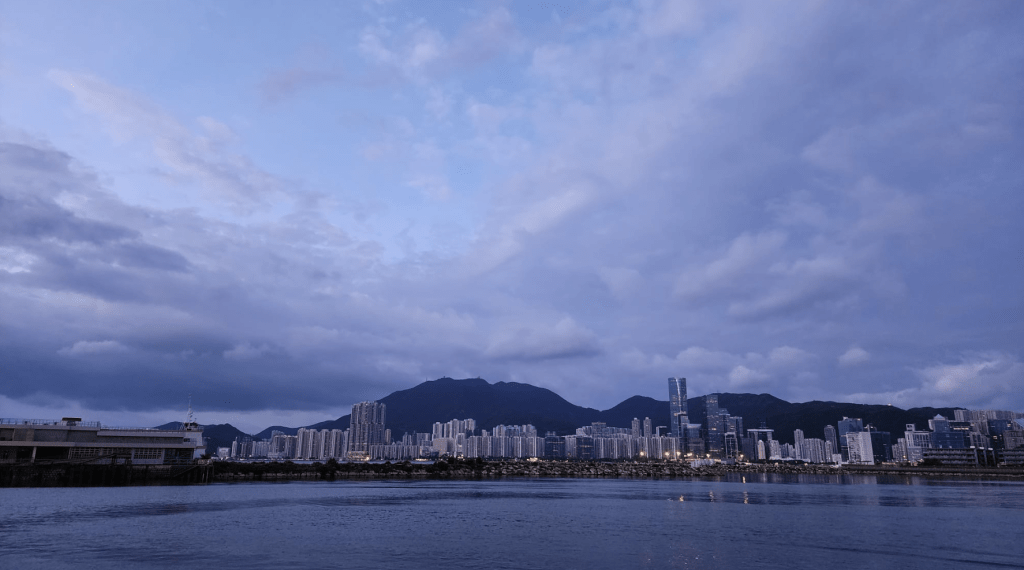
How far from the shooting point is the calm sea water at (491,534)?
102 ft

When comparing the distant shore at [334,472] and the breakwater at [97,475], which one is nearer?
the breakwater at [97,475]

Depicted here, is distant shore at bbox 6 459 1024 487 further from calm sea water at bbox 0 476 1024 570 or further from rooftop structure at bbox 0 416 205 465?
calm sea water at bbox 0 476 1024 570

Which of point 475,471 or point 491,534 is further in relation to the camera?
point 475,471

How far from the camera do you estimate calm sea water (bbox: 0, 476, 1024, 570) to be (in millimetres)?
31188

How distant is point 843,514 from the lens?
5700 cm

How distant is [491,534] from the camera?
41.5 meters

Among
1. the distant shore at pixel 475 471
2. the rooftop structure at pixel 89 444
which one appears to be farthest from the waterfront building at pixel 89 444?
the distant shore at pixel 475 471

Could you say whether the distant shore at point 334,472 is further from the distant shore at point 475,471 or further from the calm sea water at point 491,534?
the calm sea water at point 491,534

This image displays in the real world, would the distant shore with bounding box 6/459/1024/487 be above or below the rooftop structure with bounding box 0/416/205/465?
below

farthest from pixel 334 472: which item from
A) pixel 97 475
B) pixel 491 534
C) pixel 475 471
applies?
pixel 491 534

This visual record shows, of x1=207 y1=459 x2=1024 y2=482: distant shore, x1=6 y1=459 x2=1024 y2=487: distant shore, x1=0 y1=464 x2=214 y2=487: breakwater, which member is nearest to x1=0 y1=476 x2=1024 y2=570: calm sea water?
x1=0 y1=464 x2=214 y2=487: breakwater

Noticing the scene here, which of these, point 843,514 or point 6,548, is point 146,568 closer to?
point 6,548

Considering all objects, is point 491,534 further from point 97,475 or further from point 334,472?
point 334,472

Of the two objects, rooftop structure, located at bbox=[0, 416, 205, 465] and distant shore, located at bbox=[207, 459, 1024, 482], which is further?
distant shore, located at bbox=[207, 459, 1024, 482]
